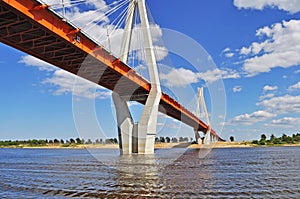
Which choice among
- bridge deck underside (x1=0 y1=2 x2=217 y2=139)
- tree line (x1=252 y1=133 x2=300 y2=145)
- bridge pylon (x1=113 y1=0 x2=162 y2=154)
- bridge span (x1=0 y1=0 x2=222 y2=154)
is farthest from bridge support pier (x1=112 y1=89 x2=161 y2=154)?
tree line (x1=252 y1=133 x2=300 y2=145)

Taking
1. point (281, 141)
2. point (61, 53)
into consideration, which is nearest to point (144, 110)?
point (61, 53)

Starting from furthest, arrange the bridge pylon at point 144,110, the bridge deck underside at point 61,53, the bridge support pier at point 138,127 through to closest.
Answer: the bridge support pier at point 138,127, the bridge pylon at point 144,110, the bridge deck underside at point 61,53

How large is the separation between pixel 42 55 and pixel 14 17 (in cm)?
980

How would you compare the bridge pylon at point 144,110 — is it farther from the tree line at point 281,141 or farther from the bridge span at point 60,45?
the tree line at point 281,141

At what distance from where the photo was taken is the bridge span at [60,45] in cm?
2141

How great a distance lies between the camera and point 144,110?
155 ft

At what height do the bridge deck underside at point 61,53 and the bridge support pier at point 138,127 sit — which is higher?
the bridge deck underside at point 61,53

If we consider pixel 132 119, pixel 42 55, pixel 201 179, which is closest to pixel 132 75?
pixel 132 119

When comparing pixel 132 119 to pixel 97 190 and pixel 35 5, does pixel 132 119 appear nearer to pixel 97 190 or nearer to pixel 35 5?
pixel 35 5

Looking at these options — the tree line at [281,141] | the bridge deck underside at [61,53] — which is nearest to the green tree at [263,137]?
the tree line at [281,141]

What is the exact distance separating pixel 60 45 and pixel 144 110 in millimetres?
21183

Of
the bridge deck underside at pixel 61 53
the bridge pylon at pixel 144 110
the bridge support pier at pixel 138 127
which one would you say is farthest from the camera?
the bridge support pier at pixel 138 127

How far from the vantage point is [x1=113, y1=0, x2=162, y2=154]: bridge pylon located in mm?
46344

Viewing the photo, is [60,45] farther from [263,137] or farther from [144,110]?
[263,137]
